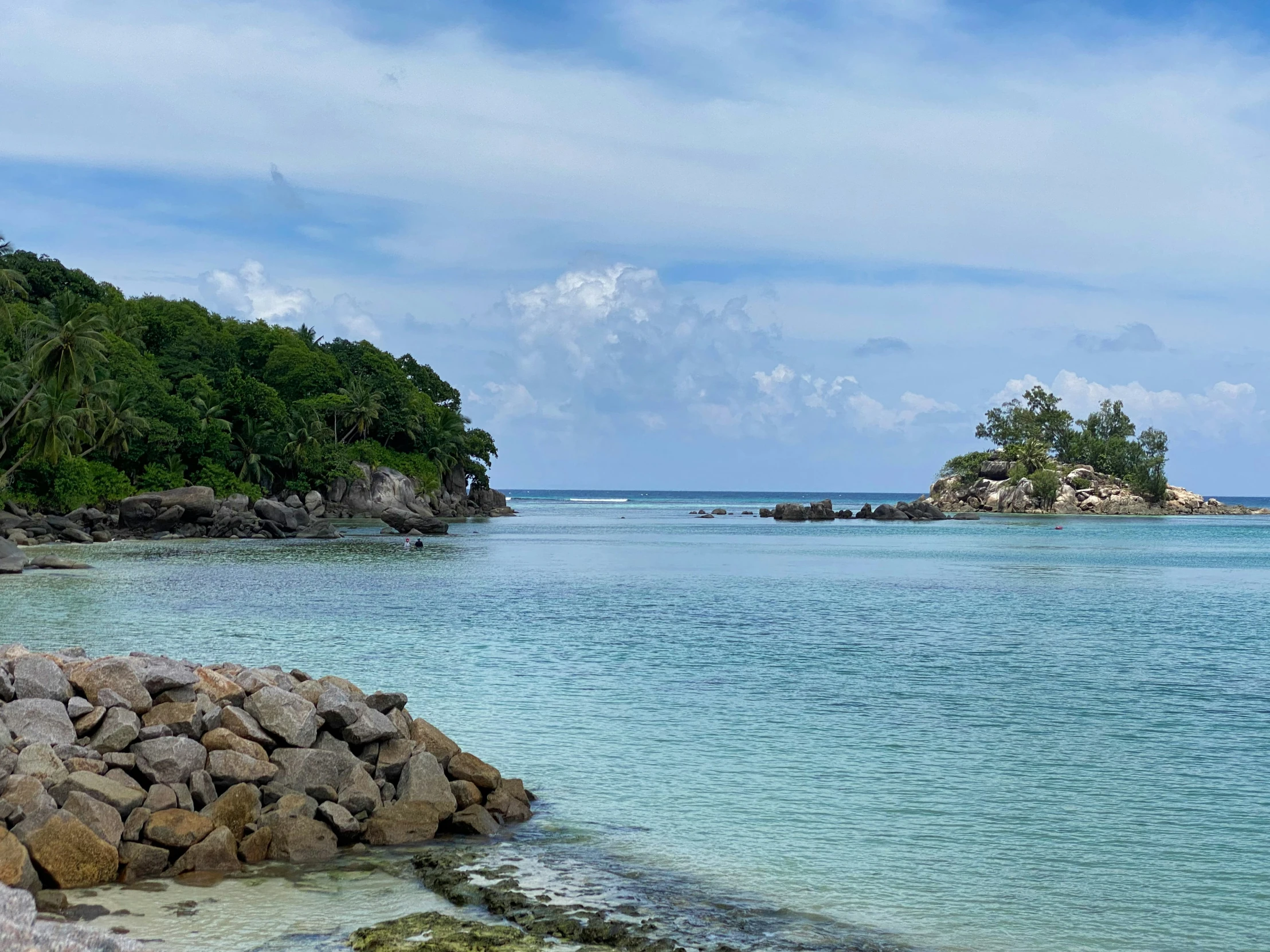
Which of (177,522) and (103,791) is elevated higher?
(177,522)

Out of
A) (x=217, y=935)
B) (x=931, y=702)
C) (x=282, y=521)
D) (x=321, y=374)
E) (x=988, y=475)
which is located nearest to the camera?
(x=217, y=935)

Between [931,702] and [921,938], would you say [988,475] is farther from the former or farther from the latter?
[921,938]

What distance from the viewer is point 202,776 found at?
10188 mm

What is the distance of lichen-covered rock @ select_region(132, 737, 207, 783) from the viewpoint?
10.2 m

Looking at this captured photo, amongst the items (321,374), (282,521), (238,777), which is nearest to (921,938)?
(238,777)

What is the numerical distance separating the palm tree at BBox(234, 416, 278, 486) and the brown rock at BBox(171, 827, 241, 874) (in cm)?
7689

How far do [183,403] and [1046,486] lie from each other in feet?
314

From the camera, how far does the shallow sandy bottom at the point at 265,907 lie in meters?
7.87

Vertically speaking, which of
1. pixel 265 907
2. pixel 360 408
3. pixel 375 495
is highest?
pixel 360 408

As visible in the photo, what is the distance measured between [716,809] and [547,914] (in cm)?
343

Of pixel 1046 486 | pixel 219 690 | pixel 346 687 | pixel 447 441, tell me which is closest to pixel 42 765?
pixel 219 690

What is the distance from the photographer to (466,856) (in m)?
9.80

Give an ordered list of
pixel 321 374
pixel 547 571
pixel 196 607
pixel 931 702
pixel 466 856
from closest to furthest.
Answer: pixel 466 856 < pixel 931 702 < pixel 196 607 < pixel 547 571 < pixel 321 374

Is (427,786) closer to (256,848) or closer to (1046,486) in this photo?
(256,848)
